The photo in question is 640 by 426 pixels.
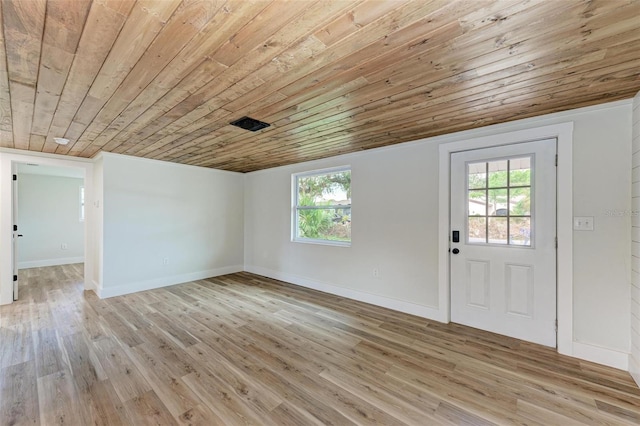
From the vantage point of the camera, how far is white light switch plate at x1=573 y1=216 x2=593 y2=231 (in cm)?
235

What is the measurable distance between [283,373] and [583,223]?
2.93 metres

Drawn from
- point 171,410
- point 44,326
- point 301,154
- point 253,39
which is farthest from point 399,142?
point 44,326

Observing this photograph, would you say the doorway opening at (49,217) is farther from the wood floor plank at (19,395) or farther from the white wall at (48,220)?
the wood floor plank at (19,395)

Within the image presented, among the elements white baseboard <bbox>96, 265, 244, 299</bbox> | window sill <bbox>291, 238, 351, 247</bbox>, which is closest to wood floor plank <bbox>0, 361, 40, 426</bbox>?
white baseboard <bbox>96, 265, 244, 299</bbox>

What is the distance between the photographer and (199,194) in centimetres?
518

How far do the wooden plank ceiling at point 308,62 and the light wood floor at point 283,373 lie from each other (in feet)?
7.24

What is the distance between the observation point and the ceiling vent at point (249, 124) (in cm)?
258

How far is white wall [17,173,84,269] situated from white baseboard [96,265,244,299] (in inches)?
150

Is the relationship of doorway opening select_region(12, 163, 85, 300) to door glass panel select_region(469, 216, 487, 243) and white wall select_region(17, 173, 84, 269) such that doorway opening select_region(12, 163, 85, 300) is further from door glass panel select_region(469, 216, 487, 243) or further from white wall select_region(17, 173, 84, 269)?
door glass panel select_region(469, 216, 487, 243)

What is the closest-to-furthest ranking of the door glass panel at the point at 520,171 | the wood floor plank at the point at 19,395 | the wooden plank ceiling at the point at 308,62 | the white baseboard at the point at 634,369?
the wooden plank ceiling at the point at 308,62 < the wood floor plank at the point at 19,395 < the white baseboard at the point at 634,369 < the door glass panel at the point at 520,171

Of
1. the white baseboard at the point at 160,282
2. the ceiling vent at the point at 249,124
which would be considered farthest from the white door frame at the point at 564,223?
the white baseboard at the point at 160,282

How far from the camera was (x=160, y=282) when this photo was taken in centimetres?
459

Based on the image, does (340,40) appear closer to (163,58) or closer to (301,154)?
(163,58)

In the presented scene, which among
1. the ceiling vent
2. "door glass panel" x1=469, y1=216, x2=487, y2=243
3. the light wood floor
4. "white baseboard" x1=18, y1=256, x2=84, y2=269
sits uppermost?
the ceiling vent
